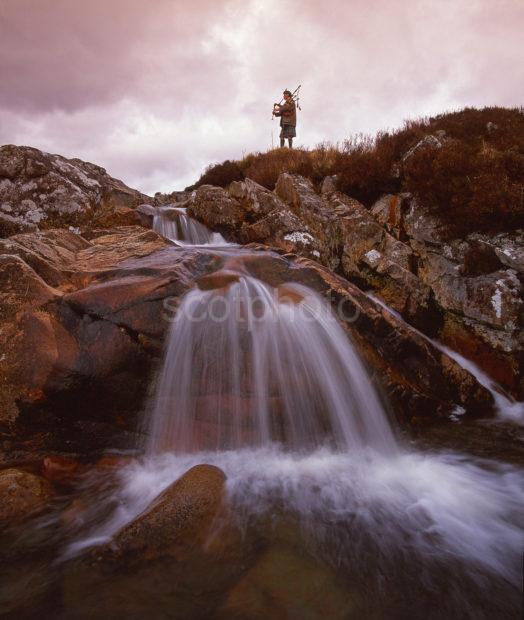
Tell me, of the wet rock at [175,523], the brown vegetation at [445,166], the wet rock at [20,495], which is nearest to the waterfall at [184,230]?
the brown vegetation at [445,166]

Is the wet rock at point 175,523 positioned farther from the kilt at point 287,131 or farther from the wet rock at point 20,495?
the kilt at point 287,131

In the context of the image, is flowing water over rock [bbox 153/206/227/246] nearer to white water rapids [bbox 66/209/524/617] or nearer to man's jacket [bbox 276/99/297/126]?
white water rapids [bbox 66/209/524/617]

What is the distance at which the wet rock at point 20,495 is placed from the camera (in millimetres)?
2953

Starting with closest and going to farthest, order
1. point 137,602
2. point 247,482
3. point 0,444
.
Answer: point 137,602 < point 247,482 < point 0,444

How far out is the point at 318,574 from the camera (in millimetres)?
2389

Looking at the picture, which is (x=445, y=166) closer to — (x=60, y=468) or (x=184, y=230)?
(x=184, y=230)

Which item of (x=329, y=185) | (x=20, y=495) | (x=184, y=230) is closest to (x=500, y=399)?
(x=20, y=495)

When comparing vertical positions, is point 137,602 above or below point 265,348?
below

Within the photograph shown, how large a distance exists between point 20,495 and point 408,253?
24.3 feet

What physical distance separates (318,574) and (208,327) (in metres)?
2.92

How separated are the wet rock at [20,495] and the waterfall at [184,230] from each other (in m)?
6.73

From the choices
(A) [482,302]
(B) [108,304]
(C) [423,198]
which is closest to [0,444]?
(B) [108,304]

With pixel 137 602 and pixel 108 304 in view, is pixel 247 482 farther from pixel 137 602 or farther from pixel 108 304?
pixel 108 304

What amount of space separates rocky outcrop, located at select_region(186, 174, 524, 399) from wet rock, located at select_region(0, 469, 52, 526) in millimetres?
6176
